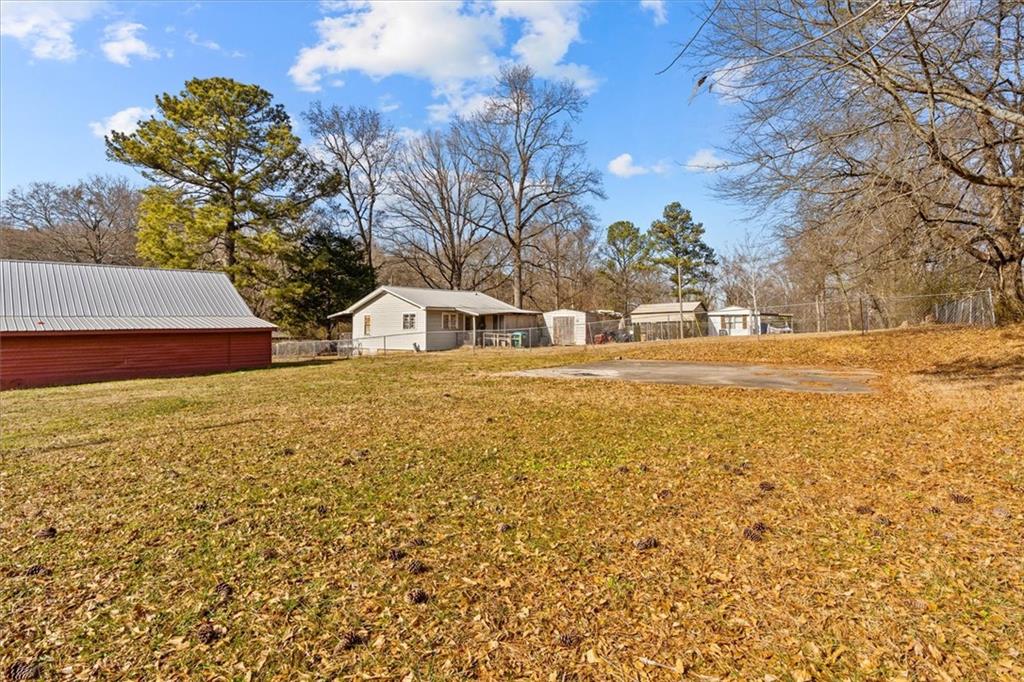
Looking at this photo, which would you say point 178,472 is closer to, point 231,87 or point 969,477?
Answer: point 969,477

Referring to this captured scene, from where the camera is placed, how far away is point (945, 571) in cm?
250

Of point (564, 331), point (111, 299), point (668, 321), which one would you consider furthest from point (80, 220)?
point (668, 321)

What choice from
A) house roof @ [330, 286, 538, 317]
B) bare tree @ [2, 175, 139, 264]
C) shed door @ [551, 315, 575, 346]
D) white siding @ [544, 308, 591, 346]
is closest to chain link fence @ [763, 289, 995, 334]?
white siding @ [544, 308, 591, 346]

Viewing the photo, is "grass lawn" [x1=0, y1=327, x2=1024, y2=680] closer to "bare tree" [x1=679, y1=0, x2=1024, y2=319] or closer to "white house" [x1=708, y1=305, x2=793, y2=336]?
"bare tree" [x1=679, y1=0, x2=1024, y2=319]

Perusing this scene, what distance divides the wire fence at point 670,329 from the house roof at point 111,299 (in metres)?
6.73

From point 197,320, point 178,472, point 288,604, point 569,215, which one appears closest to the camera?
point 288,604

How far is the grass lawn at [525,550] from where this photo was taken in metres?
2.00

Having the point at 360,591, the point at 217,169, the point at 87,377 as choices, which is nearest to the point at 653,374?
the point at 360,591

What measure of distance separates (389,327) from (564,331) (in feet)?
35.3

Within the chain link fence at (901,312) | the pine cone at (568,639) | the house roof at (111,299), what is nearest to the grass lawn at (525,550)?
the pine cone at (568,639)

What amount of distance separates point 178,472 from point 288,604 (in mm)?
2902

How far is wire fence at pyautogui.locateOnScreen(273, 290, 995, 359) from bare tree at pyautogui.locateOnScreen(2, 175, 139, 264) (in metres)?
14.2

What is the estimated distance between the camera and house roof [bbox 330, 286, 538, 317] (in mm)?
28062

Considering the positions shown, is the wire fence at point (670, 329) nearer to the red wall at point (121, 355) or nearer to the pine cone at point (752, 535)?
the red wall at point (121, 355)
